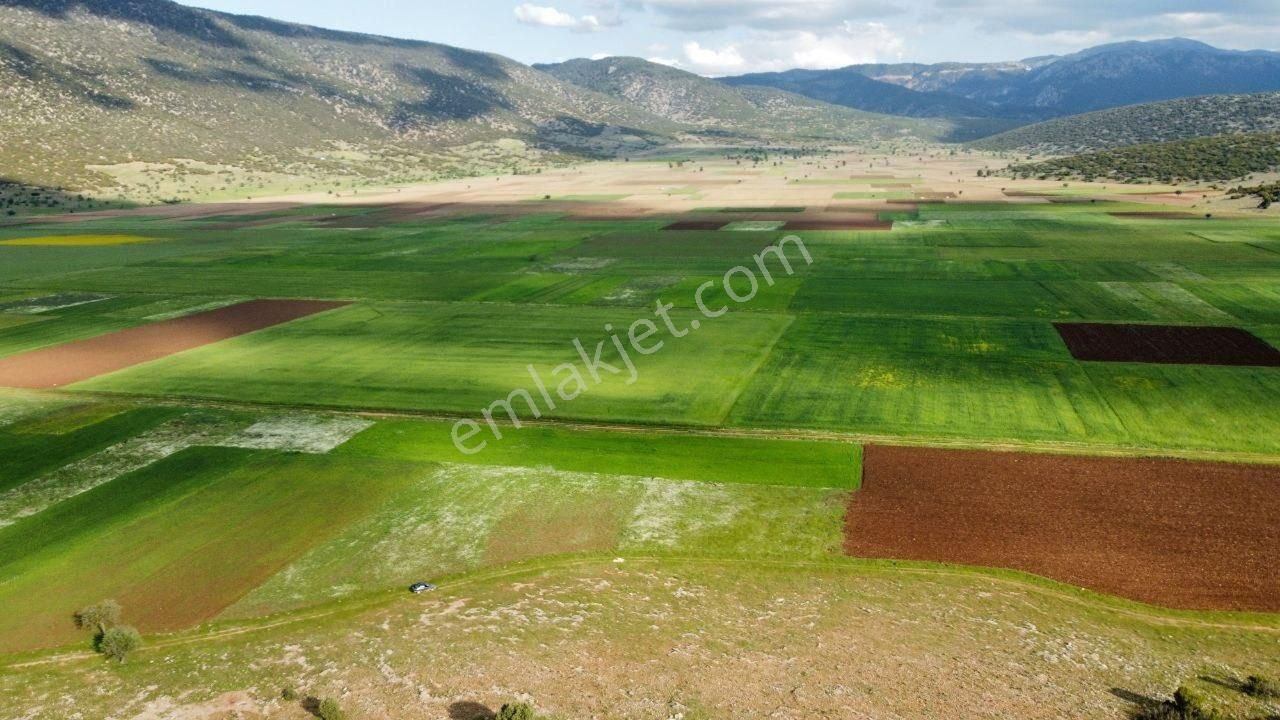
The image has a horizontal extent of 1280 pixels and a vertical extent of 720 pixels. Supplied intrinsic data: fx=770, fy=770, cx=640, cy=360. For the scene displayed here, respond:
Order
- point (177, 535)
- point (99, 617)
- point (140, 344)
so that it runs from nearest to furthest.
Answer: point (99, 617), point (177, 535), point (140, 344)

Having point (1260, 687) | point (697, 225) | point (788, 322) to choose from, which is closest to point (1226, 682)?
point (1260, 687)

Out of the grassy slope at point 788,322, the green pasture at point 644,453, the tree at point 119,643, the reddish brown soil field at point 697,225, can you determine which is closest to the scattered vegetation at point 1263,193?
the grassy slope at point 788,322

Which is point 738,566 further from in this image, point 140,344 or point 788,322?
point 140,344

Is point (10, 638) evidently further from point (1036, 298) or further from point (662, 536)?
point (1036, 298)

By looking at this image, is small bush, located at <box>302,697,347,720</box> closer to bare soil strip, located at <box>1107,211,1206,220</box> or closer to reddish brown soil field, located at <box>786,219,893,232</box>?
reddish brown soil field, located at <box>786,219,893,232</box>

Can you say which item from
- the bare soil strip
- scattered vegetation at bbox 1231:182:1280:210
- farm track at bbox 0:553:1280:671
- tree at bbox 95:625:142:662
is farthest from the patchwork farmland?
scattered vegetation at bbox 1231:182:1280:210

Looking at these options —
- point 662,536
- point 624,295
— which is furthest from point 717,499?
point 624,295
